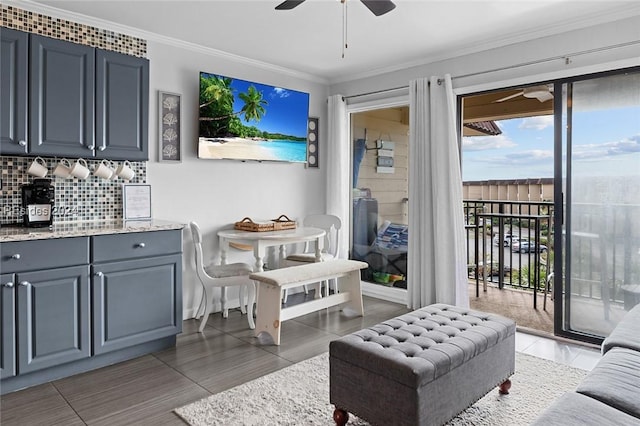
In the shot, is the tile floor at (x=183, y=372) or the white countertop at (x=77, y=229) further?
the white countertop at (x=77, y=229)

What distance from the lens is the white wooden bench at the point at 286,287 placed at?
3.35m

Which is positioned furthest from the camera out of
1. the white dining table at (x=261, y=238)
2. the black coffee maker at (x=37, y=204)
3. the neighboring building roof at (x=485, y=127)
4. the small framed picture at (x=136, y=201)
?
the neighboring building roof at (x=485, y=127)

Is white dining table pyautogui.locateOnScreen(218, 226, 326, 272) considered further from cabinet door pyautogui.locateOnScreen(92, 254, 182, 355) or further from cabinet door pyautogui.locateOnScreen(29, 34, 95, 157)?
cabinet door pyautogui.locateOnScreen(29, 34, 95, 157)

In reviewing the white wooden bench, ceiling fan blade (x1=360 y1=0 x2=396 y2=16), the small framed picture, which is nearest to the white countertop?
the small framed picture

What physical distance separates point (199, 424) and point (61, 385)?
1.09 meters

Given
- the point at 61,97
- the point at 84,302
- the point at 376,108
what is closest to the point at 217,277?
the point at 84,302

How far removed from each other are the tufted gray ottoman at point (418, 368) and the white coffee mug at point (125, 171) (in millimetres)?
2311

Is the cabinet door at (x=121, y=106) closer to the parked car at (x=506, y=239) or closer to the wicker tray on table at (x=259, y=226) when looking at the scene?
the wicker tray on table at (x=259, y=226)

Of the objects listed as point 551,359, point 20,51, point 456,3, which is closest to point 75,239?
point 20,51

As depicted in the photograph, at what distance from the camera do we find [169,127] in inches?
152

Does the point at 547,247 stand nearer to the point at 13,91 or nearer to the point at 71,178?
the point at 71,178

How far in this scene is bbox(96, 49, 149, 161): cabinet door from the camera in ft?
10.2

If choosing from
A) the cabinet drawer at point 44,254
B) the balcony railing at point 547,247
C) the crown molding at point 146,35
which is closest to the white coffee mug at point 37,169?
the cabinet drawer at point 44,254

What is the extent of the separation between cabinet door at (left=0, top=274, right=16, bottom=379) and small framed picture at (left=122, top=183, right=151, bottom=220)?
1150mm
